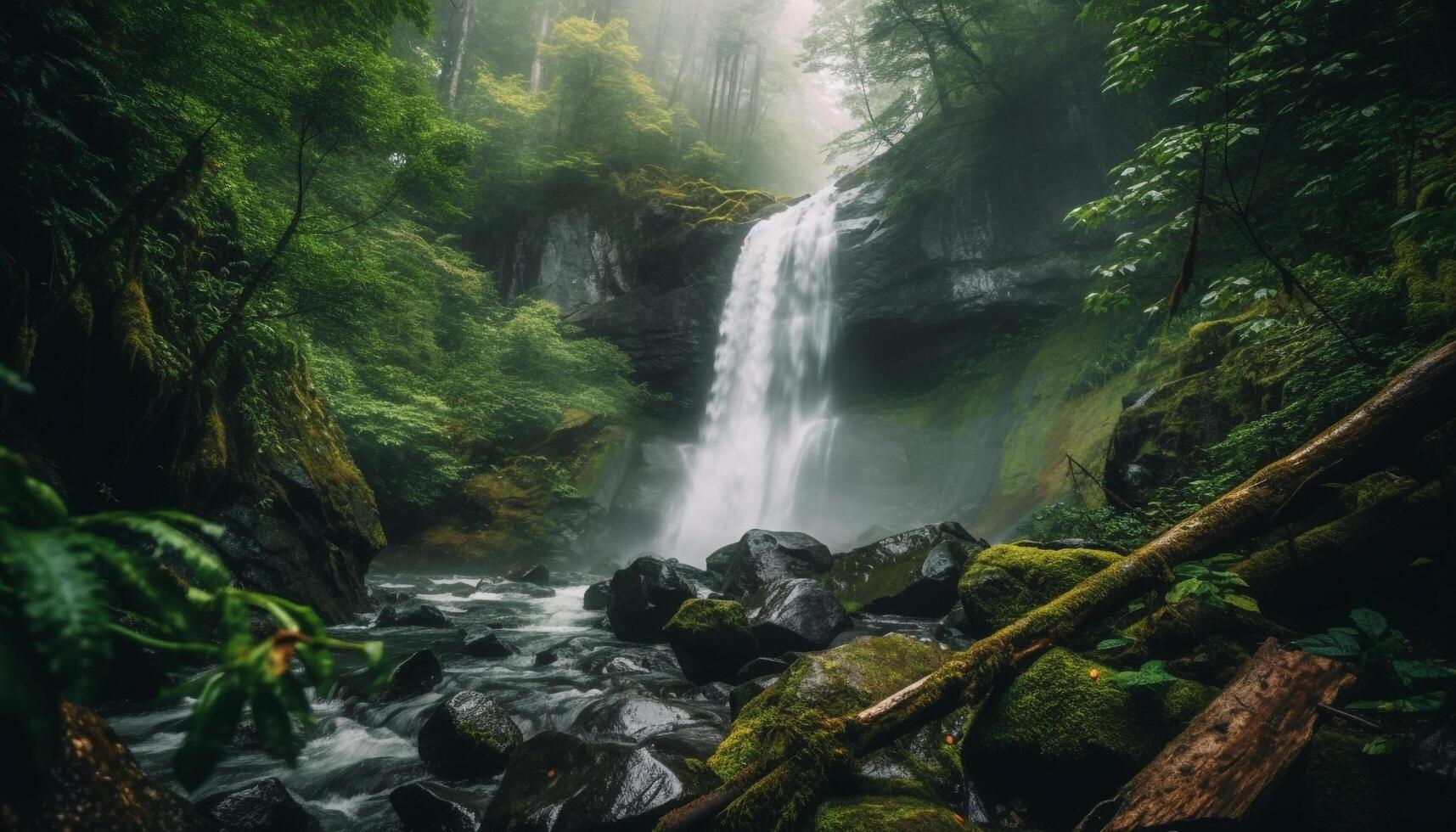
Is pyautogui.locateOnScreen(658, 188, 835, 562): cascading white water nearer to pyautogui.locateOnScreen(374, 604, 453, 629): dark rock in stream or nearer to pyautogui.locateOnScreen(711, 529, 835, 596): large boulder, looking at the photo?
pyautogui.locateOnScreen(711, 529, 835, 596): large boulder

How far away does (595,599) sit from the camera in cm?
991

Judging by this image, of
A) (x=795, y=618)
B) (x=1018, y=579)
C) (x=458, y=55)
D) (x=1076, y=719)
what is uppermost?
(x=458, y=55)

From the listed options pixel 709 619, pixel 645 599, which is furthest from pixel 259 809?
pixel 645 599

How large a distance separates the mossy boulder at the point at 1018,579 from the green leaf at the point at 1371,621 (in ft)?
4.87

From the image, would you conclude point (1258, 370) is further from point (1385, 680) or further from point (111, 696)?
point (111, 696)

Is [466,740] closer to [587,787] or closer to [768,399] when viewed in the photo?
[587,787]

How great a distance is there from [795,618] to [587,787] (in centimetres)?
330

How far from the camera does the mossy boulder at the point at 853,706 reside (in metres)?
3.20

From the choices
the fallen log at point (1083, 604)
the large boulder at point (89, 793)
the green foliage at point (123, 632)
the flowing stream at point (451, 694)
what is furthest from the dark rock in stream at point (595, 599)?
the green foliage at point (123, 632)

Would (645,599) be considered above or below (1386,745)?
below

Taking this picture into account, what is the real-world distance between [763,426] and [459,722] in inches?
582

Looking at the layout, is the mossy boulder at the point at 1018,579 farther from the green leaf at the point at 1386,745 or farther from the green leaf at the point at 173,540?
the green leaf at the point at 173,540

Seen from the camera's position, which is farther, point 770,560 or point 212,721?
point 770,560

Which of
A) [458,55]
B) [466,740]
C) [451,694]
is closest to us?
[466,740]
